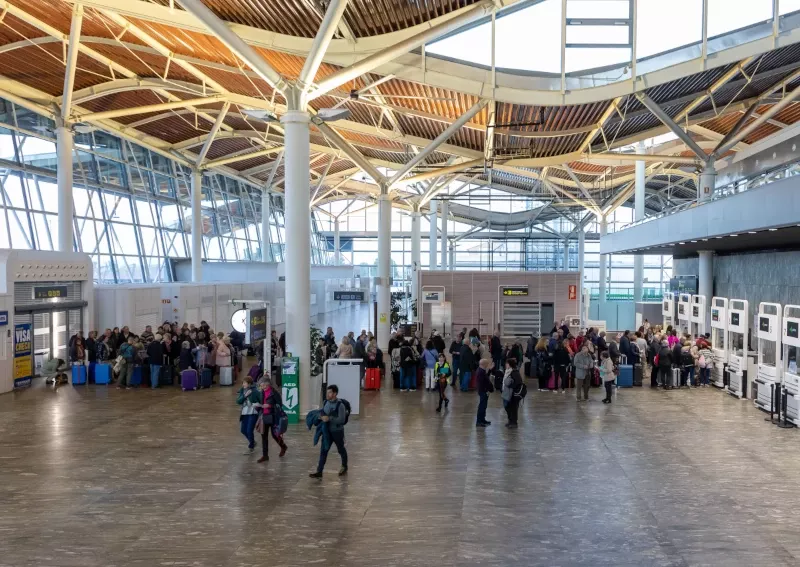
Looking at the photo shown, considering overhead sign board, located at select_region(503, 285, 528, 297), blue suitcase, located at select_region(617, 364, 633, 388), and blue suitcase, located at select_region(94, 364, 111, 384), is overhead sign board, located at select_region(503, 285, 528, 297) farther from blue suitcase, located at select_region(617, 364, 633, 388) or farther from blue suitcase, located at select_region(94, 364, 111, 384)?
blue suitcase, located at select_region(94, 364, 111, 384)

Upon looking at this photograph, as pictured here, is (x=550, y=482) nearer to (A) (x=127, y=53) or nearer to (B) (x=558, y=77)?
(B) (x=558, y=77)

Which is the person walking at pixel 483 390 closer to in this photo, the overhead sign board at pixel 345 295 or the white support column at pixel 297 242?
the white support column at pixel 297 242

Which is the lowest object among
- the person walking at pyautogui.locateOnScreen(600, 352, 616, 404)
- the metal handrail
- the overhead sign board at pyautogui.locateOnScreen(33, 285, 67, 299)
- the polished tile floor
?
the polished tile floor

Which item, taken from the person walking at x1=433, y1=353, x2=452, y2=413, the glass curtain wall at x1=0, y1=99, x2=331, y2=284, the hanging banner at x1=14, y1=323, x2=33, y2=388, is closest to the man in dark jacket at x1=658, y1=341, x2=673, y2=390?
the person walking at x1=433, y1=353, x2=452, y2=413

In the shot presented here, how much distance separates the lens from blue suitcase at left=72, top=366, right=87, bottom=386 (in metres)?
17.3

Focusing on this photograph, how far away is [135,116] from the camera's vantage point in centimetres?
2655

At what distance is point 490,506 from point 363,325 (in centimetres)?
3043

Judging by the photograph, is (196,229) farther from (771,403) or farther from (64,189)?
(771,403)

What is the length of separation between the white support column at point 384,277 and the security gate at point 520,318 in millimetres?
6375

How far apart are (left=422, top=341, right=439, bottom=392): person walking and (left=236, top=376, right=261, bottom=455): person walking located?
682cm

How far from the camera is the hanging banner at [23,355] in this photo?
16.4 meters

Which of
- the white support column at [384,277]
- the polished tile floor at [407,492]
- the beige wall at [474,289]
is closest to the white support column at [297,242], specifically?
the polished tile floor at [407,492]

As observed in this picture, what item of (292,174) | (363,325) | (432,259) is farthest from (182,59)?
(432,259)

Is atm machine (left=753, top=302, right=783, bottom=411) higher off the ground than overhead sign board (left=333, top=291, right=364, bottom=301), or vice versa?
overhead sign board (left=333, top=291, right=364, bottom=301)
